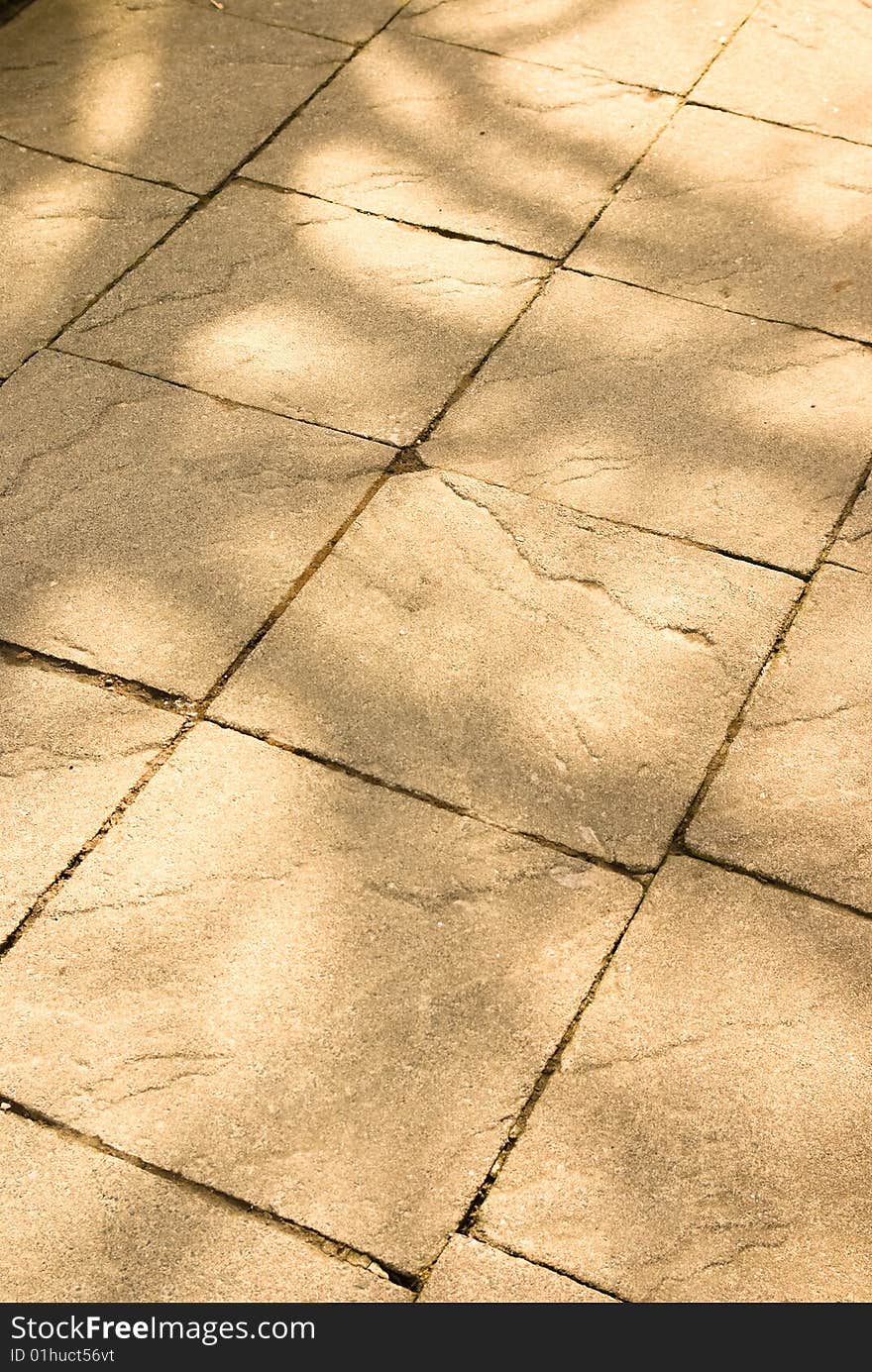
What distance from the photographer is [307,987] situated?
2271mm

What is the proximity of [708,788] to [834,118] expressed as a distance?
2347mm

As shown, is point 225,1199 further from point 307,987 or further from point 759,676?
point 759,676

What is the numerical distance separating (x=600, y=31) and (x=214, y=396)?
6.31 ft

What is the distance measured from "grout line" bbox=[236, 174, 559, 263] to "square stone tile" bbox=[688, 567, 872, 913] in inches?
49.0

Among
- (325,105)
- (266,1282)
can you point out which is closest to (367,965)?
(266,1282)

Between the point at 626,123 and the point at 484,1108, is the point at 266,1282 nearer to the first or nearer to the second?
the point at 484,1108

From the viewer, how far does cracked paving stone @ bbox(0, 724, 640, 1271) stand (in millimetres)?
2096

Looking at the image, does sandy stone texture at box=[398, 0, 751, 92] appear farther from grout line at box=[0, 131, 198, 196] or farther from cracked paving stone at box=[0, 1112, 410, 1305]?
cracked paving stone at box=[0, 1112, 410, 1305]

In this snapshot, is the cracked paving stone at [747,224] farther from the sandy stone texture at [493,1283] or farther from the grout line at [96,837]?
the sandy stone texture at [493,1283]

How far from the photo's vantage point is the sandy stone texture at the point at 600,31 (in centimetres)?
421

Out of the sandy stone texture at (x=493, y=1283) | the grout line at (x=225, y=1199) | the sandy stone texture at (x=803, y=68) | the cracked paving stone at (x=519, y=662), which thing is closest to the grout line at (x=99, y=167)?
the cracked paving stone at (x=519, y=662)

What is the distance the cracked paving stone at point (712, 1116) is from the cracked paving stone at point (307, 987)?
7 cm

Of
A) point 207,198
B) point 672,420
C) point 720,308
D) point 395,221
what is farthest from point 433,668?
point 207,198

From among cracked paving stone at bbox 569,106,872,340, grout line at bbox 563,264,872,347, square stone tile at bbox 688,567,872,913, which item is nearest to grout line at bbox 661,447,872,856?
square stone tile at bbox 688,567,872,913
